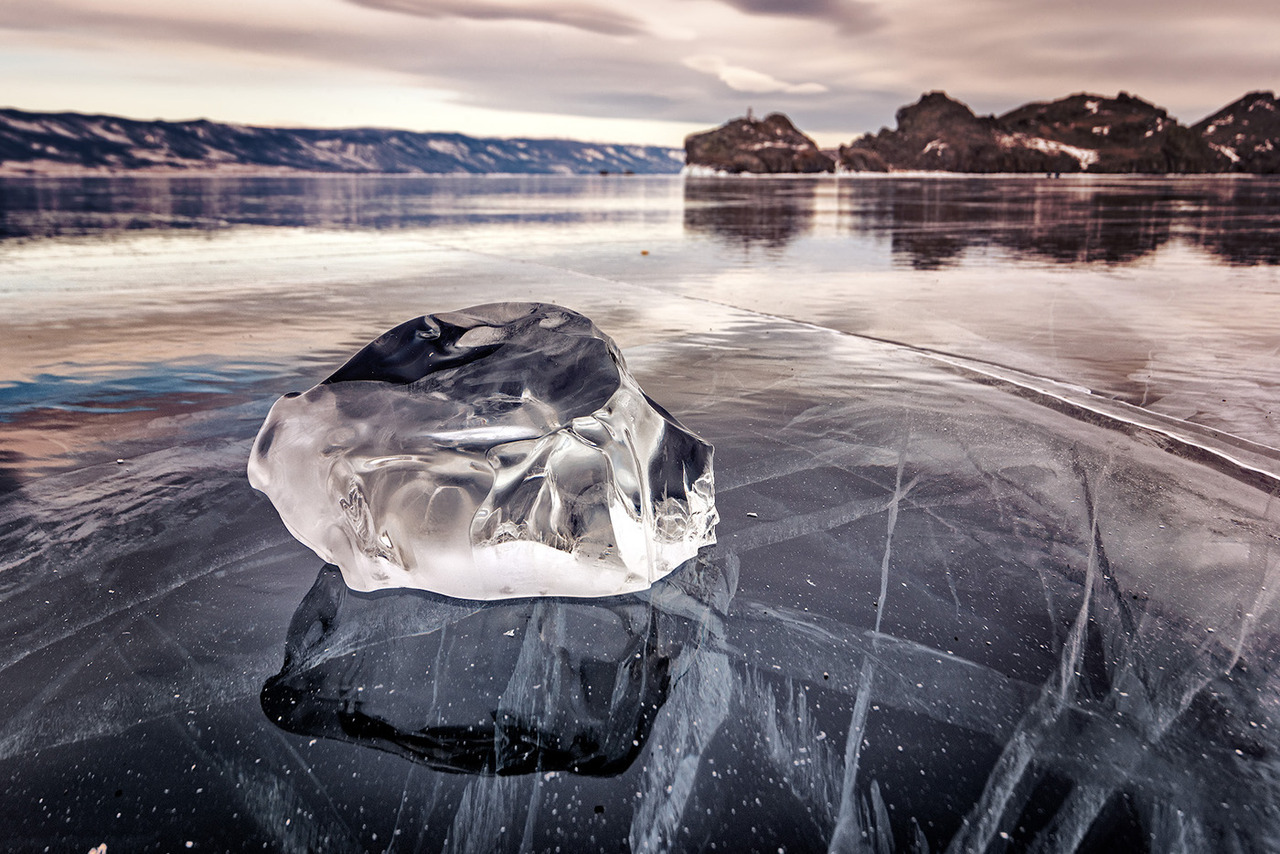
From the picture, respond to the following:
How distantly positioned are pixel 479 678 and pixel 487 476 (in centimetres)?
67

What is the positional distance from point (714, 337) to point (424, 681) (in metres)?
5.05

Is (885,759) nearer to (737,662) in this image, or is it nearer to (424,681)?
(737,662)

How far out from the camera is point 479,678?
6.75ft

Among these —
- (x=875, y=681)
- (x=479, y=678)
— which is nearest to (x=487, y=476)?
(x=479, y=678)

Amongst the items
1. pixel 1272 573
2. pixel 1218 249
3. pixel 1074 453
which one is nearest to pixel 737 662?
pixel 1272 573

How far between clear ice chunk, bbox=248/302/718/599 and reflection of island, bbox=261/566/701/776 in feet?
0.38

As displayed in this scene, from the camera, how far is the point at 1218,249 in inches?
558

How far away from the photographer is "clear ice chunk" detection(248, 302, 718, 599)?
244 cm

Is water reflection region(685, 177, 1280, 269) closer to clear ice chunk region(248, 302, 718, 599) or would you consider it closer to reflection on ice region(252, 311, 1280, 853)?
reflection on ice region(252, 311, 1280, 853)

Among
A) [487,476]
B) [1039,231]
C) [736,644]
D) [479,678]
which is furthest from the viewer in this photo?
Result: [1039,231]

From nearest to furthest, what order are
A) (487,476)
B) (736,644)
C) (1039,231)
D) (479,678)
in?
(479,678)
(736,644)
(487,476)
(1039,231)

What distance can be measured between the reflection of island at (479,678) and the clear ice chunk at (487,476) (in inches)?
4.6

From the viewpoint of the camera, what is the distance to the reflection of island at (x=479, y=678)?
1821mm

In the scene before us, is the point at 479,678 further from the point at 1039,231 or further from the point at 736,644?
the point at 1039,231
